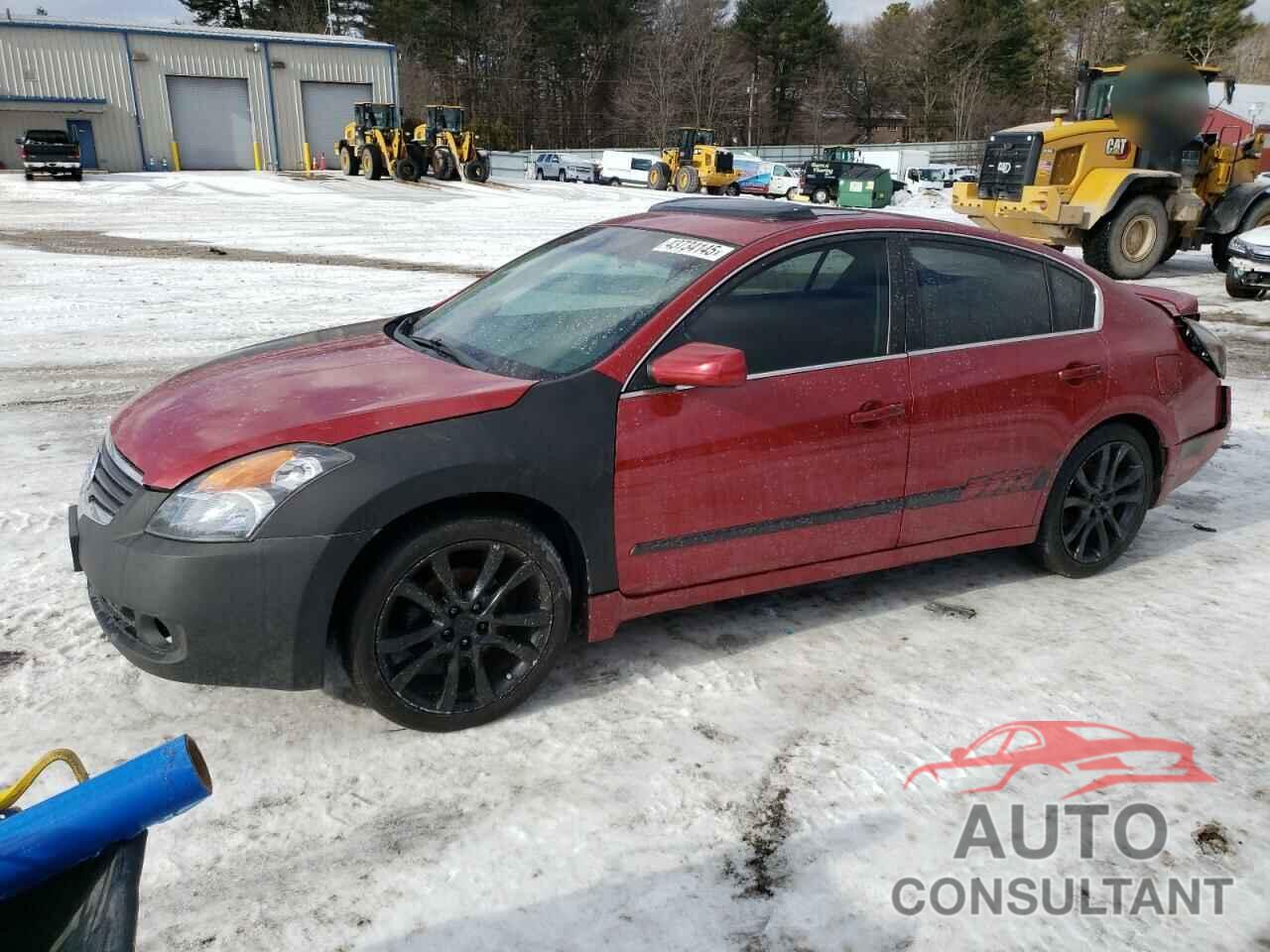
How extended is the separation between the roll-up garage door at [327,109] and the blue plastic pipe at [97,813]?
161 feet

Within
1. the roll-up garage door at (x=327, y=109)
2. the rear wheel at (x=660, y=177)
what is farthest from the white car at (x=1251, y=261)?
the roll-up garage door at (x=327, y=109)

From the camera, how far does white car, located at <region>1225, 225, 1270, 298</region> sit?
38.6 feet

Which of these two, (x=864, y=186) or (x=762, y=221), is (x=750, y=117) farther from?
(x=762, y=221)

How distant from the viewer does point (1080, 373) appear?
4039 millimetres

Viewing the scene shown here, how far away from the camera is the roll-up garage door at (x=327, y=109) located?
46.4 metres

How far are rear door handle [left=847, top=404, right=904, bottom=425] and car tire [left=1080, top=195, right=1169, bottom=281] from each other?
12.1m

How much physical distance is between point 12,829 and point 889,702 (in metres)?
2.66

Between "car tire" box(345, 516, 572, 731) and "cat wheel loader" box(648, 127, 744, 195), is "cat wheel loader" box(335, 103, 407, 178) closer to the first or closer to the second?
"cat wheel loader" box(648, 127, 744, 195)

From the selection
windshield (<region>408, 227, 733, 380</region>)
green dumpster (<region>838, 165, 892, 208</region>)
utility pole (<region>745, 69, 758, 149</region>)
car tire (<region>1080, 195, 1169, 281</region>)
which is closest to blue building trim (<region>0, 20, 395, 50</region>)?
green dumpster (<region>838, 165, 892, 208</region>)

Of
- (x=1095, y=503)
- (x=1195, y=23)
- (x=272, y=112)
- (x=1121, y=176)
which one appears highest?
(x=1195, y=23)

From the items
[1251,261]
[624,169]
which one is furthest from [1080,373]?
[624,169]

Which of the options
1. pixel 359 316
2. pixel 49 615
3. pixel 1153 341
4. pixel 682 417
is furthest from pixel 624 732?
pixel 359 316

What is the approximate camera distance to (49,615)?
3697 mm

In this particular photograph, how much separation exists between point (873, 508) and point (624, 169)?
41.4 meters
